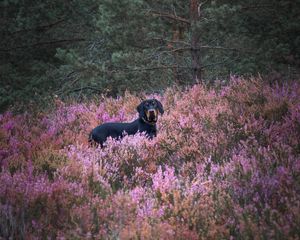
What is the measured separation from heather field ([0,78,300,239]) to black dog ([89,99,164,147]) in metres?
0.29

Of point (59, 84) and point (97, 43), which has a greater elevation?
point (97, 43)

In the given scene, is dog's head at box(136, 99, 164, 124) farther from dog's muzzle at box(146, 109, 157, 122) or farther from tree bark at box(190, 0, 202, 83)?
tree bark at box(190, 0, 202, 83)

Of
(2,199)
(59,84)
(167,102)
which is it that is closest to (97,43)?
(59,84)

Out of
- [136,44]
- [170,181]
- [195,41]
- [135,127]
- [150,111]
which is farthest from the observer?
[136,44]

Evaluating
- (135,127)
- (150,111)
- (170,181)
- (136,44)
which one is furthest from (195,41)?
(170,181)

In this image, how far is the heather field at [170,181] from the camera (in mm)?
3572

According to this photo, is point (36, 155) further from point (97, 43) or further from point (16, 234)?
point (97, 43)

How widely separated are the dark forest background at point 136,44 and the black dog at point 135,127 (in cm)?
327

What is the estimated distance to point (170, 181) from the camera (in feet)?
14.9

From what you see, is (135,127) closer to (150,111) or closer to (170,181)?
(150,111)

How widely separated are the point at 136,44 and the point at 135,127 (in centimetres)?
590

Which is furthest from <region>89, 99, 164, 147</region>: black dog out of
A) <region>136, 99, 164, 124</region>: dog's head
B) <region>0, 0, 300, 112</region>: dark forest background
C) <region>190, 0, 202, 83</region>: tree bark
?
<region>190, 0, 202, 83</region>: tree bark

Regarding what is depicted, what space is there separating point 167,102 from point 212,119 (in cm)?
262

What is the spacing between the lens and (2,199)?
423 centimetres
